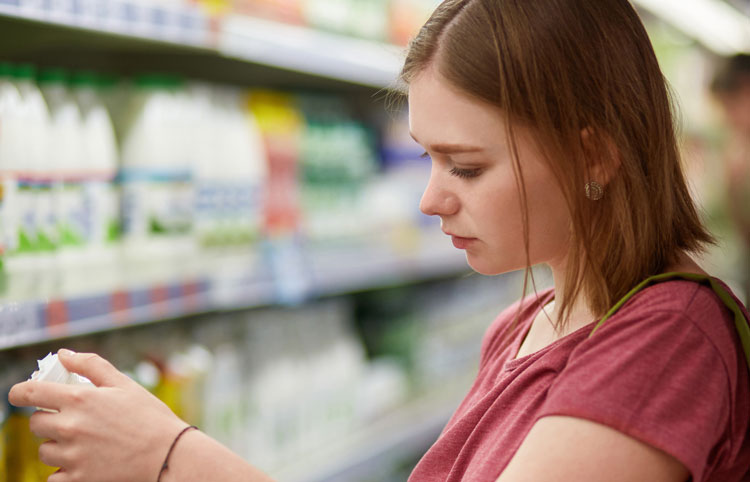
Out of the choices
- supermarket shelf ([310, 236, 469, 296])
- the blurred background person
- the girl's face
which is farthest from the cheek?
the blurred background person

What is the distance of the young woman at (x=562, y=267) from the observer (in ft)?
2.40

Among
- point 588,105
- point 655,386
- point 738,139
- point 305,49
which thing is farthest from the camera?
point 738,139

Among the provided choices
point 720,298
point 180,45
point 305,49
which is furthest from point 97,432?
point 305,49

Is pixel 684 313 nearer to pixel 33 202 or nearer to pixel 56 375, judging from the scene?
pixel 56 375

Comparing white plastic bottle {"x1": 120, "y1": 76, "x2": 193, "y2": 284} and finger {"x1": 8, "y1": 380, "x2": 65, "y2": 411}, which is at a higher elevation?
white plastic bottle {"x1": 120, "y1": 76, "x2": 193, "y2": 284}

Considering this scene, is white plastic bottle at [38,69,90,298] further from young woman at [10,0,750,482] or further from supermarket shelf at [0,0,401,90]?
young woman at [10,0,750,482]

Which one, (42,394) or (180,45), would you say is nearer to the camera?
(42,394)

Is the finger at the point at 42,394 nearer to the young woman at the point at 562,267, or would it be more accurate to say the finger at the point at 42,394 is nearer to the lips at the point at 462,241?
the young woman at the point at 562,267

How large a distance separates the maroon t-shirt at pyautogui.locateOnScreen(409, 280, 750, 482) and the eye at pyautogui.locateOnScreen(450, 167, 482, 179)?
205mm

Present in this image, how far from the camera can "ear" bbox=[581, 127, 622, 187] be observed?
2.76 ft

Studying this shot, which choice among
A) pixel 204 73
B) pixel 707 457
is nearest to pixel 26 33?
pixel 204 73

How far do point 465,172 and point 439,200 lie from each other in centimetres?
4

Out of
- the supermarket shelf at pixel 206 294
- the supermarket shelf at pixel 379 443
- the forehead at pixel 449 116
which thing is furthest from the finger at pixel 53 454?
the supermarket shelf at pixel 379 443

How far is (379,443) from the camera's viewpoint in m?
1.97
